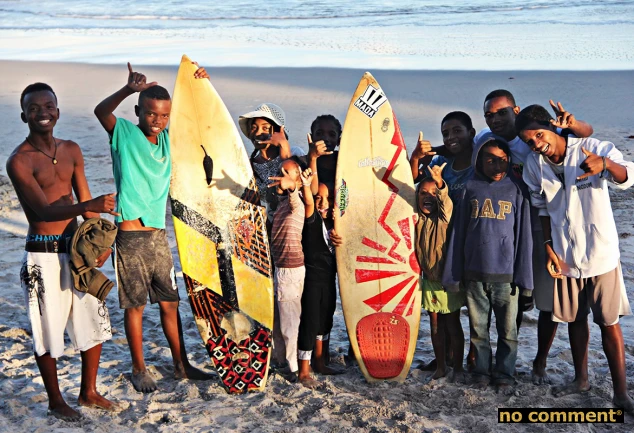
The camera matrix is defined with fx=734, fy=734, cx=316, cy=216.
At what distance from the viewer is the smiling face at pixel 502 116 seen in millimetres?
4094

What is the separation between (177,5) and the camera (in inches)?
1061

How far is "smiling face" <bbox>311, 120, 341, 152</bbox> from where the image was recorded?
14.5 ft

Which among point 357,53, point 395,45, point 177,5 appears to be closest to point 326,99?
point 357,53

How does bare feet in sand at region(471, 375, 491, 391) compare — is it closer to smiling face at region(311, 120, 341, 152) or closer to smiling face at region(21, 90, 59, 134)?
smiling face at region(311, 120, 341, 152)

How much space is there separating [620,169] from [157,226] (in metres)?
2.43

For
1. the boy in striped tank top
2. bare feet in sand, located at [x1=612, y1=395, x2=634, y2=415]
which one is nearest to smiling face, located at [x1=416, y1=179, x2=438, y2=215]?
the boy in striped tank top

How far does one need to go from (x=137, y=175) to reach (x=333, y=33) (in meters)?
16.7

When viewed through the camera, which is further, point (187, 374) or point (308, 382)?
point (187, 374)

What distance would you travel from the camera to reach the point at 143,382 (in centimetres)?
423

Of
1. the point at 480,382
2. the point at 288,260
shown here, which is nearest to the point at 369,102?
the point at 288,260

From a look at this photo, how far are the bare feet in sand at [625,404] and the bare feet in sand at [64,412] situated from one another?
9.23ft

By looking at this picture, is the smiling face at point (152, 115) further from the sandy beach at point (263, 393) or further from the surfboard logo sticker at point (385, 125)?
the sandy beach at point (263, 393)

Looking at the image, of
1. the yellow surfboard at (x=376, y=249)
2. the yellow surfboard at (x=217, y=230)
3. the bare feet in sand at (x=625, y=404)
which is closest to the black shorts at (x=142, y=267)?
the yellow surfboard at (x=217, y=230)

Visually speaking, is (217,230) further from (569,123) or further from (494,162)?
(569,123)
